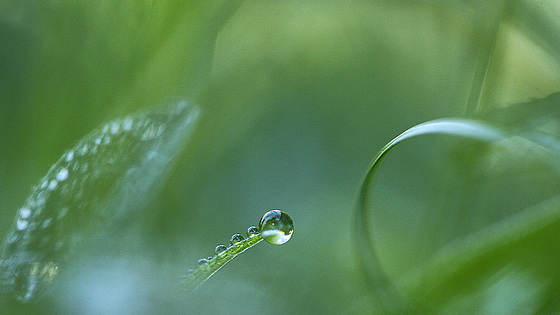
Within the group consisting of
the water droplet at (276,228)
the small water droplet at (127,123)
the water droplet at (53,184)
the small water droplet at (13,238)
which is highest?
the small water droplet at (127,123)

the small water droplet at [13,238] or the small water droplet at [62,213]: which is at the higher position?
the small water droplet at [62,213]

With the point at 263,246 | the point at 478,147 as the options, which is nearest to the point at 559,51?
the point at 478,147

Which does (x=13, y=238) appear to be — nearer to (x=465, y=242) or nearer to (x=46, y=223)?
(x=46, y=223)

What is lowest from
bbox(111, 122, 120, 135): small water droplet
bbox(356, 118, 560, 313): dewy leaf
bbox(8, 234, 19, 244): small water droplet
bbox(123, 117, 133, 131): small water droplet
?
bbox(356, 118, 560, 313): dewy leaf

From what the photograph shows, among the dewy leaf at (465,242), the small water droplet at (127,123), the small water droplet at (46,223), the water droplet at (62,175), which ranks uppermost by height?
the small water droplet at (127,123)

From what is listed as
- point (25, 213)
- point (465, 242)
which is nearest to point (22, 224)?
point (25, 213)

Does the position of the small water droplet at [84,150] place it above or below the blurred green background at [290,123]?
below

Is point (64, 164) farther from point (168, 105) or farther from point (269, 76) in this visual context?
point (269, 76)
